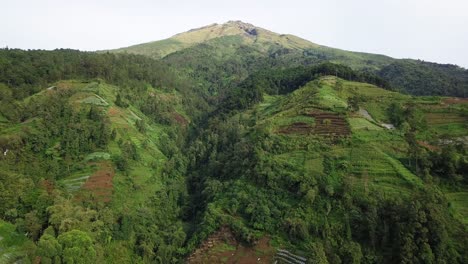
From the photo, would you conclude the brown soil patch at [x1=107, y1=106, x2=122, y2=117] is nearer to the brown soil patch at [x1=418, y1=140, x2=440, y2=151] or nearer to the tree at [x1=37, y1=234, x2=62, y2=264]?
the tree at [x1=37, y1=234, x2=62, y2=264]

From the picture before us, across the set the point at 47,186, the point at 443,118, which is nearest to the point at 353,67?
the point at 443,118

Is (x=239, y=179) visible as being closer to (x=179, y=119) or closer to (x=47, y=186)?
(x=47, y=186)

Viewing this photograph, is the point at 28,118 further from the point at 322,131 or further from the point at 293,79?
the point at 293,79

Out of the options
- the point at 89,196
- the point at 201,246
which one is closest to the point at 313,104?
the point at 201,246

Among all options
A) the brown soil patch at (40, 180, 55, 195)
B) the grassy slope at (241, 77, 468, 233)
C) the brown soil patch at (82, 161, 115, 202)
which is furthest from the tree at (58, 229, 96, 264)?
the grassy slope at (241, 77, 468, 233)

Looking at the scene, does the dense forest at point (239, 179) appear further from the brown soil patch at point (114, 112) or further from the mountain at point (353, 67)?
the mountain at point (353, 67)
